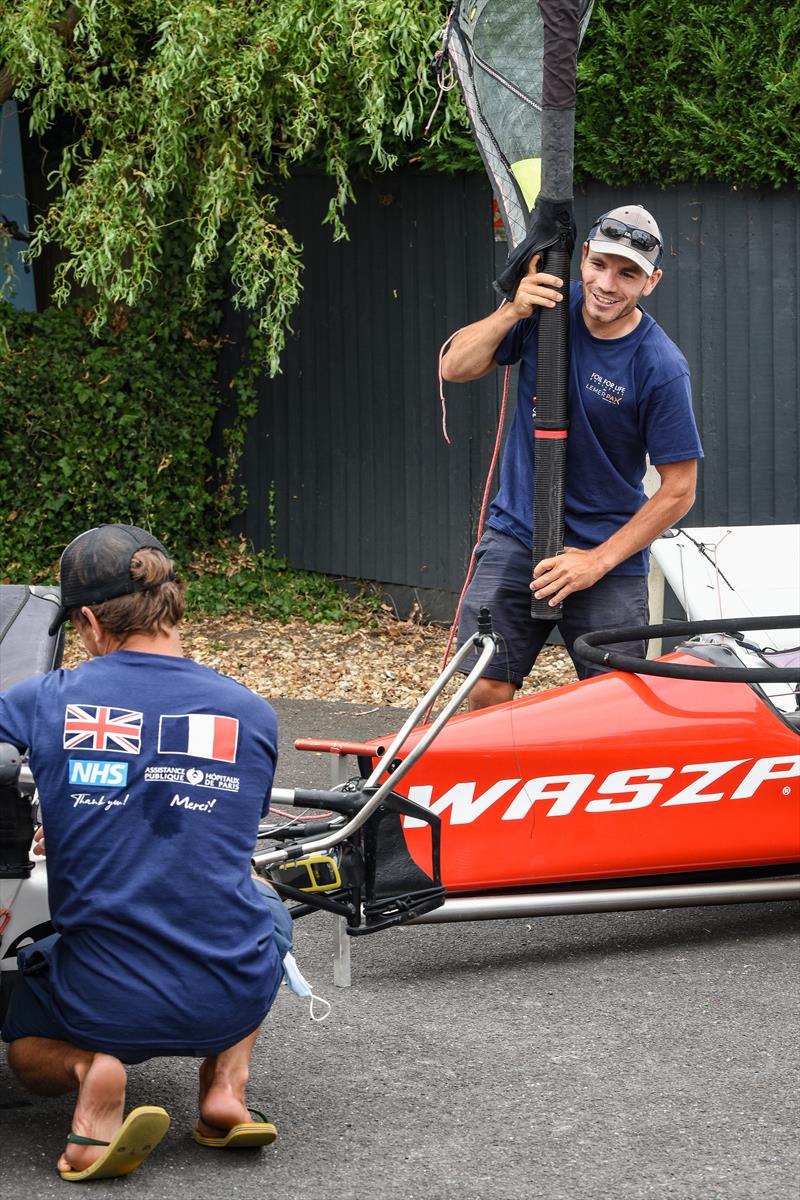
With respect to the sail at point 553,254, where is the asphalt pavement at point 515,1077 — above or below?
below

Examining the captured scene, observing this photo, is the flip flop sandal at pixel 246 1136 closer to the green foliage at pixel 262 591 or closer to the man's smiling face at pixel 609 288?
the man's smiling face at pixel 609 288

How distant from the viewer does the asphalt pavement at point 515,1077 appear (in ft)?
11.2

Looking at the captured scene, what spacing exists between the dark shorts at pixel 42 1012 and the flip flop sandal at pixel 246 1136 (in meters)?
0.17

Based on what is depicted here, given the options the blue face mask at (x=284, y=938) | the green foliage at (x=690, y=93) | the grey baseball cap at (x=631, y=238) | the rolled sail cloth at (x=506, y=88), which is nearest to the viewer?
the blue face mask at (x=284, y=938)

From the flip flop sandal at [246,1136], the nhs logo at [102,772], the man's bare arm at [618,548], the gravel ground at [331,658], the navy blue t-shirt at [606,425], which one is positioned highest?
the navy blue t-shirt at [606,425]

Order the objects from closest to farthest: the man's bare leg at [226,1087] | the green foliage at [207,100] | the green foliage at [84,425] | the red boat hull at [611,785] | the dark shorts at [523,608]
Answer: the man's bare leg at [226,1087] → the red boat hull at [611,785] → the dark shorts at [523,608] → the green foliage at [207,100] → the green foliage at [84,425]

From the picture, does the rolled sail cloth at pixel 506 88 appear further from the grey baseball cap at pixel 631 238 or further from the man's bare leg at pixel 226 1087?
the man's bare leg at pixel 226 1087

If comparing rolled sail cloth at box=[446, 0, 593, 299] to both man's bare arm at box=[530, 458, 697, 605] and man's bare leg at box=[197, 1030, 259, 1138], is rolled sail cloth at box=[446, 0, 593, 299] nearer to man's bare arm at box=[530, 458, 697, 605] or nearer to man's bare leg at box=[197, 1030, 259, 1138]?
man's bare arm at box=[530, 458, 697, 605]

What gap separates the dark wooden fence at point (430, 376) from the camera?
27.9 ft

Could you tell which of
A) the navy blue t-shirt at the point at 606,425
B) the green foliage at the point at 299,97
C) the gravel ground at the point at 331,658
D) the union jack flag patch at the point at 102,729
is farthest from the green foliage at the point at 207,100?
the union jack flag patch at the point at 102,729

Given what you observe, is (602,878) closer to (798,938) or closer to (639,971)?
(639,971)

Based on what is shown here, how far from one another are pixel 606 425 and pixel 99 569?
217 centimetres

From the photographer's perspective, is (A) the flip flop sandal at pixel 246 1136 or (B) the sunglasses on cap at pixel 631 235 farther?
(B) the sunglasses on cap at pixel 631 235

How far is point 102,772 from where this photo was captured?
326 cm
